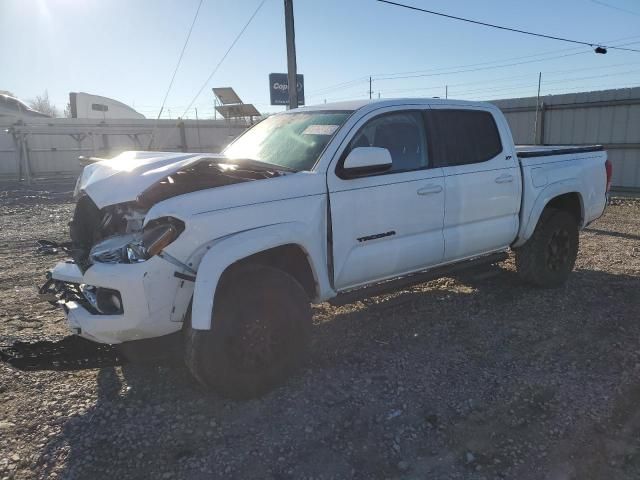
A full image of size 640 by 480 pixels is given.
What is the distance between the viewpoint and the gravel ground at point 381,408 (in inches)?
109

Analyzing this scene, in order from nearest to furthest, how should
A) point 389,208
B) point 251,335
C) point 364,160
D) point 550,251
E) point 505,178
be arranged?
point 251,335 → point 364,160 → point 389,208 → point 505,178 → point 550,251

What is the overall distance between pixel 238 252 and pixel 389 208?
4.41ft

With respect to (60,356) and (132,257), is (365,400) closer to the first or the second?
(132,257)

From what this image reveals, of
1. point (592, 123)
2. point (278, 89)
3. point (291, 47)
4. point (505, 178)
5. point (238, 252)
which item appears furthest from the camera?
point (278, 89)

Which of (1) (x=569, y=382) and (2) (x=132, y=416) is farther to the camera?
(1) (x=569, y=382)

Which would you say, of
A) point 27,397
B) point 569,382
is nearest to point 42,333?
point 27,397

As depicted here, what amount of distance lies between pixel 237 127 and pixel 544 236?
2220 centimetres

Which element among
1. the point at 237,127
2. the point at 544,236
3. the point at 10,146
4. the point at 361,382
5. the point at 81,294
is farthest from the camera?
the point at 237,127

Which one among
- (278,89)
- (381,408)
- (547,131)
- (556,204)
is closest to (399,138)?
(381,408)

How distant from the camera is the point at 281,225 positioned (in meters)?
3.40

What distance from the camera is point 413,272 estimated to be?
14.2ft

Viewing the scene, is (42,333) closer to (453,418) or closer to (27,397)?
(27,397)

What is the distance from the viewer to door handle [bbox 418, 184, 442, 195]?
4152 mm

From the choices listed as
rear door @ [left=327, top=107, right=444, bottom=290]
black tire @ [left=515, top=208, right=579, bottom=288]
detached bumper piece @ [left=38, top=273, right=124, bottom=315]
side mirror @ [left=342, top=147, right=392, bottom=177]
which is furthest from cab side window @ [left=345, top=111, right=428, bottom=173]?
detached bumper piece @ [left=38, top=273, right=124, bottom=315]
